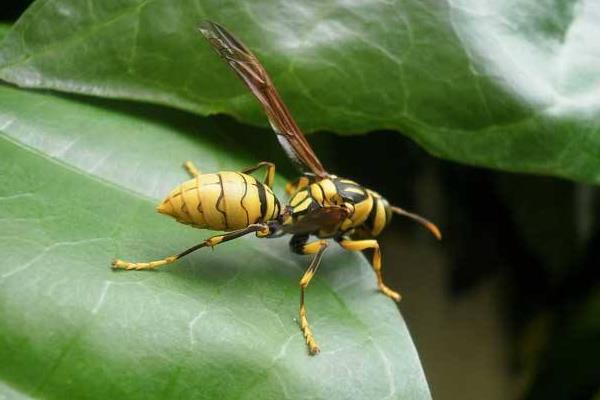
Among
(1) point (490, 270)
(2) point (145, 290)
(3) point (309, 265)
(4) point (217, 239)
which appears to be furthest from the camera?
(1) point (490, 270)

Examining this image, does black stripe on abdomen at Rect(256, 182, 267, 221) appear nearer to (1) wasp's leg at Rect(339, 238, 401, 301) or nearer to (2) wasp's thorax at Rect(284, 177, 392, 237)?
(2) wasp's thorax at Rect(284, 177, 392, 237)

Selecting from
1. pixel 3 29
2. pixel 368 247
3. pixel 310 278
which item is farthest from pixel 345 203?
pixel 3 29

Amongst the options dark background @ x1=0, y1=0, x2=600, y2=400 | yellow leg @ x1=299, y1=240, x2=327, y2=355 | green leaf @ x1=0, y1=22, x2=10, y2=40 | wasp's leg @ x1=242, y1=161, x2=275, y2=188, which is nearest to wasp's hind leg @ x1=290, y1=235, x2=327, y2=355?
yellow leg @ x1=299, y1=240, x2=327, y2=355

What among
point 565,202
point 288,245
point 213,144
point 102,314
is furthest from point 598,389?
point 102,314

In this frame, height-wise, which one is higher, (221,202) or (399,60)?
(399,60)

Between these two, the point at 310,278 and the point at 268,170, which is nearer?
the point at 310,278

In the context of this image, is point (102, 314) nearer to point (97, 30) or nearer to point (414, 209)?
point (97, 30)

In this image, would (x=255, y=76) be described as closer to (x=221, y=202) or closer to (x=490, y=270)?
(x=221, y=202)
